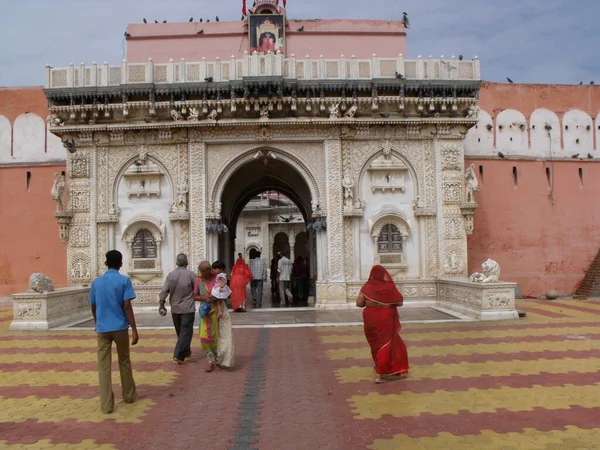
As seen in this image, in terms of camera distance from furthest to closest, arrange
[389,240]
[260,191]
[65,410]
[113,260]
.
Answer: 1. [260,191]
2. [389,240]
3. [113,260]
4. [65,410]

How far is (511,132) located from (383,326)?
12.7 metres

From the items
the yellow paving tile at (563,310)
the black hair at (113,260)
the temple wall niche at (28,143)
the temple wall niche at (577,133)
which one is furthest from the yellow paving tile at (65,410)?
the temple wall niche at (577,133)

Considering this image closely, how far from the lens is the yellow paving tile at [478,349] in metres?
7.95

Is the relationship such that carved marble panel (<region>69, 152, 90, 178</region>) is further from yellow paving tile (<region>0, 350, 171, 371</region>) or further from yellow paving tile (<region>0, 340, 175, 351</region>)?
yellow paving tile (<region>0, 350, 171, 371</region>)

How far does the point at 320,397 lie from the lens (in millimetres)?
5793

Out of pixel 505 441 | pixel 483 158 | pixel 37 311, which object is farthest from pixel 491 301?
pixel 37 311

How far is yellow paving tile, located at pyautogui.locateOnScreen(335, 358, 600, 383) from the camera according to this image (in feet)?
21.7

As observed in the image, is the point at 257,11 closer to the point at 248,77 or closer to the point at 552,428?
the point at 248,77

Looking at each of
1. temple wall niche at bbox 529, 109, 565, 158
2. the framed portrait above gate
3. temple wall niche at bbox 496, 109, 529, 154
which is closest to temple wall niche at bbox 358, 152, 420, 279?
temple wall niche at bbox 496, 109, 529, 154

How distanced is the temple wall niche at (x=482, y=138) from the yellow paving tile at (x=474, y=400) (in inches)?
469

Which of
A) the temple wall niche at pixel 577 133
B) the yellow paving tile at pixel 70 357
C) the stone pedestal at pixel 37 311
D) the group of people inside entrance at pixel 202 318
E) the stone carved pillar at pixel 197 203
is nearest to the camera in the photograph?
the group of people inside entrance at pixel 202 318

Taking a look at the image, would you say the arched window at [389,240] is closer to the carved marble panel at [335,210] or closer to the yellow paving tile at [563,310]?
the carved marble panel at [335,210]

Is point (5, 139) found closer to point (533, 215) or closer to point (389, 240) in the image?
point (389, 240)

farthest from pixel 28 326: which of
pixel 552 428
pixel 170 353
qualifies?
pixel 552 428
